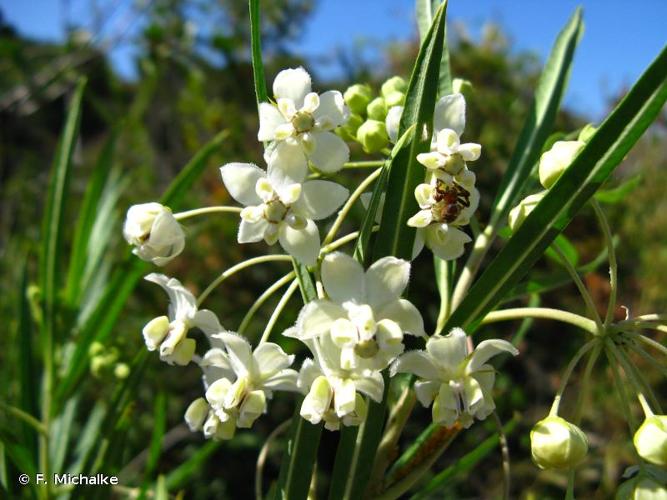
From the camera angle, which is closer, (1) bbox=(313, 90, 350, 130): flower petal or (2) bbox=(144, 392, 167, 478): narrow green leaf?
(1) bbox=(313, 90, 350, 130): flower petal

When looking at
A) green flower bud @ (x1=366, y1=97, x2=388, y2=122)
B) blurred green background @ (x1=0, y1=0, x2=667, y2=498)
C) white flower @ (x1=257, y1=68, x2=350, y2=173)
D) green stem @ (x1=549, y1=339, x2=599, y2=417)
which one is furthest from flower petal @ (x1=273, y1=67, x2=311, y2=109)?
blurred green background @ (x1=0, y1=0, x2=667, y2=498)

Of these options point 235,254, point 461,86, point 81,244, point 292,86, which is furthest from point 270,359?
point 235,254

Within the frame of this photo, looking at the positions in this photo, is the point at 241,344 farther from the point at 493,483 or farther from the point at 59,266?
the point at 493,483

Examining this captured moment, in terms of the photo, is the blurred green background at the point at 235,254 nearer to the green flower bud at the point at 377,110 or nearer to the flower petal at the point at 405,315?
the green flower bud at the point at 377,110

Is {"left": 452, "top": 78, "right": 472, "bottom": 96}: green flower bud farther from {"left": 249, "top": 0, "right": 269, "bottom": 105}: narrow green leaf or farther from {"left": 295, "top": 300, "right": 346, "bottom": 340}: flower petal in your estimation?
{"left": 295, "top": 300, "right": 346, "bottom": 340}: flower petal

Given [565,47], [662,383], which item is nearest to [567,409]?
[662,383]
